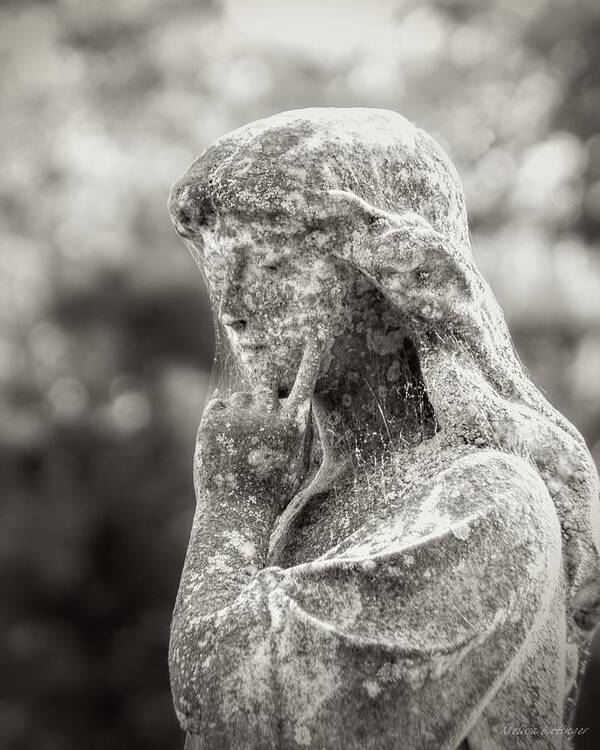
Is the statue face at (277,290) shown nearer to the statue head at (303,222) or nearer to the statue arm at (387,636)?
the statue head at (303,222)

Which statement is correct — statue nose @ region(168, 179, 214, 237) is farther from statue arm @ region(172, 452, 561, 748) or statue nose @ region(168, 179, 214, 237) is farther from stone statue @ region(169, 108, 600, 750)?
statue arm @ region(172, 452, 561, 748)

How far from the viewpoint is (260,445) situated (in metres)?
2.60

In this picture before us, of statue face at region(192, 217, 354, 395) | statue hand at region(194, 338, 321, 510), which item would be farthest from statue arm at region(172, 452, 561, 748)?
statue face at region(192, 217, 354, 395)

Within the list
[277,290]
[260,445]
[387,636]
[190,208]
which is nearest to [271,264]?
[277,290]

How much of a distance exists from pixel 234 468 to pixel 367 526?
422 mm

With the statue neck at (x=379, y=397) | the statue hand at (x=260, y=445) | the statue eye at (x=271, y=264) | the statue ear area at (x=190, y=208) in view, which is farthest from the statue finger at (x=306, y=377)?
the statue ear area at (x=190, y=208)

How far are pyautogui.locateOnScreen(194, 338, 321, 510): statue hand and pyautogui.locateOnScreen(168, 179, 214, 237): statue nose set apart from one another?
53 cm

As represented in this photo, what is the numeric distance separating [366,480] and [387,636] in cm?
77

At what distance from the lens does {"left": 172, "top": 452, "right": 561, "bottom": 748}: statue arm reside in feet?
6.87

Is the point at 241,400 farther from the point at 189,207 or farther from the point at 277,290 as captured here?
the point at 189,207

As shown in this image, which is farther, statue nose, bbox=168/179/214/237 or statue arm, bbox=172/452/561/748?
statue nose, bbox=168/179/214/237

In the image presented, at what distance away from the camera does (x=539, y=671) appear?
2.34 meters

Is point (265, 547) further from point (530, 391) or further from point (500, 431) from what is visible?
point (530, 391)

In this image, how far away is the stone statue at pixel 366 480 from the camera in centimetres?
212
